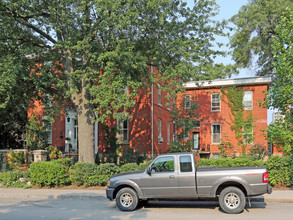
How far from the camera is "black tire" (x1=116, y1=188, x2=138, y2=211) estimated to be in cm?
938

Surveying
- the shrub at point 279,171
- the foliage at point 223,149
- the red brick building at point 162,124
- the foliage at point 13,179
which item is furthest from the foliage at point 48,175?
the foliage at point 223,149

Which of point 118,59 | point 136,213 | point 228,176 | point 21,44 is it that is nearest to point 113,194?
point 136,213

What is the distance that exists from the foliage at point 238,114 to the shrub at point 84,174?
17.2m

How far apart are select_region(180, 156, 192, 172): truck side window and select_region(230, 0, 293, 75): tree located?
23.8 meters

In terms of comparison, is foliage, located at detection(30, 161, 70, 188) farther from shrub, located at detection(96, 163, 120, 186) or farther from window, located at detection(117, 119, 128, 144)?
window, located at detection(117, 119, 128, 144)

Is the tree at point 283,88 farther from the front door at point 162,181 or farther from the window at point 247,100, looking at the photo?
the window at point 247,100

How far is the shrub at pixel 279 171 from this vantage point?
43.7 ft

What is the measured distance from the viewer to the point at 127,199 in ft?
31.1

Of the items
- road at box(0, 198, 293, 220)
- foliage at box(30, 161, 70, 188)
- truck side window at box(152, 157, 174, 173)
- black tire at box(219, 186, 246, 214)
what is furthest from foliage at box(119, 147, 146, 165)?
black tire at box(219, 186, 246, 214)

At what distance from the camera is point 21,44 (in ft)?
60.4

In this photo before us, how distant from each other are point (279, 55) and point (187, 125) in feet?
30.1

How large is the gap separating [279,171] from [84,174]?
9.10 m

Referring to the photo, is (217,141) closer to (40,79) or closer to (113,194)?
(40,79)

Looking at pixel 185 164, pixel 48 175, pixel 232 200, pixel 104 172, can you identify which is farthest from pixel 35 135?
pixel 232 200
